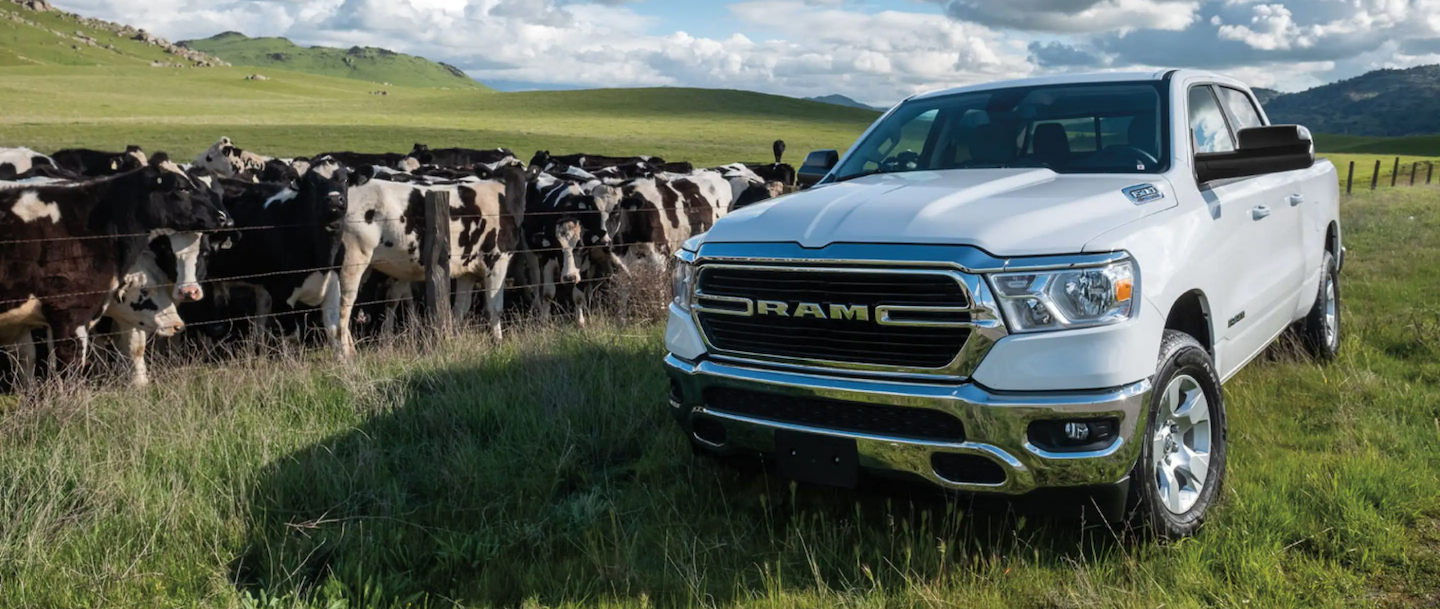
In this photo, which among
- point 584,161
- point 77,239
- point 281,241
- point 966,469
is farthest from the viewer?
point 584,161

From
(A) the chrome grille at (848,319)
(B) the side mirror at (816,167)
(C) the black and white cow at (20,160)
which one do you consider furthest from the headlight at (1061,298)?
(C) the black and white cow at (20,160)

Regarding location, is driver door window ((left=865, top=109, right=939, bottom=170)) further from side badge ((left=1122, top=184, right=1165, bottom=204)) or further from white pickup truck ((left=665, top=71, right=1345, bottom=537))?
side badge ((left=1122, top=184, right=1165, bottom=204))

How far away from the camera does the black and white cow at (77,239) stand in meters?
7.10

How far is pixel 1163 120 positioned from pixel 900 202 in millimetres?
1627

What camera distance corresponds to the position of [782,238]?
394cm

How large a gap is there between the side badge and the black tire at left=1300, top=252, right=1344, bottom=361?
3220mm

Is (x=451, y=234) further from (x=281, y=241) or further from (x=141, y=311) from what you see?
(x=141, y=311)

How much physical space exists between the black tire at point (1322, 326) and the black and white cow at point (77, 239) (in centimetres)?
844

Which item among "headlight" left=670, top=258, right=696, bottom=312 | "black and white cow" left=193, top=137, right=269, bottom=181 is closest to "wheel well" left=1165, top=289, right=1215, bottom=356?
"headlight" left=670, top=258, right=696, bottom=312

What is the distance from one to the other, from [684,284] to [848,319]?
3.21 ft

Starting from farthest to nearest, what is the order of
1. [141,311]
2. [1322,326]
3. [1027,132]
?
[141,311], [1322,326], [1027,132]

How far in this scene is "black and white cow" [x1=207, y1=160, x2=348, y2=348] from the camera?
947cm

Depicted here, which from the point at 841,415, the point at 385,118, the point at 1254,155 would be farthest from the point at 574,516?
the point at 385,118

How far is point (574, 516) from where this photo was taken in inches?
174
